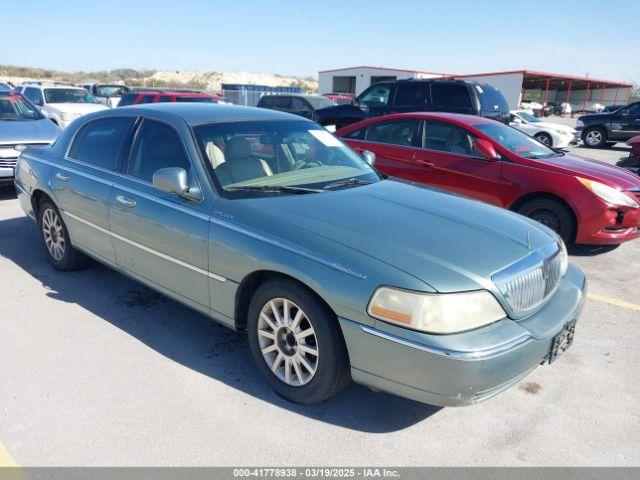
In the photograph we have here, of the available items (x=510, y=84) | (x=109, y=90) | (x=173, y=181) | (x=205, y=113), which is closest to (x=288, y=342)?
(x=173, y=181)

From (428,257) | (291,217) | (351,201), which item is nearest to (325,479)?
(428,257)

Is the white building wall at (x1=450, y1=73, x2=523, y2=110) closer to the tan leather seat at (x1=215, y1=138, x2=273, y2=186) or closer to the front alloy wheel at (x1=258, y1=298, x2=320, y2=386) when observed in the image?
the tan leather seat at (x1=215, y1=138, x2=273, y2=186)

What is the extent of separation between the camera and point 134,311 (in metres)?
4.16

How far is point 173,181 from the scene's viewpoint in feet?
10.6

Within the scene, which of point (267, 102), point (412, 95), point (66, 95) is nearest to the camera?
point (412, 95)

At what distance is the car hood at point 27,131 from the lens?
7844mm

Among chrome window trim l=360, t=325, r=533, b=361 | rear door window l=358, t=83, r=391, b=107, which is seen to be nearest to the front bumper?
chrome window trim l=360, t=325, r=533, b=361

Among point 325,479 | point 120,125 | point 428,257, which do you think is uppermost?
point 120,125

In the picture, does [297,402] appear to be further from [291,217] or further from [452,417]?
[291,217]

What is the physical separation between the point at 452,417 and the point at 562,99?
64.3 metres

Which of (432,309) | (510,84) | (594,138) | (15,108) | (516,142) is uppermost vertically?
(510,84)

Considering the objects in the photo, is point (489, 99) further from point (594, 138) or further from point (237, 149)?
point (594, 138)

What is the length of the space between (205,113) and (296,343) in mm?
1949

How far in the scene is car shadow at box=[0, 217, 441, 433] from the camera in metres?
2.95
